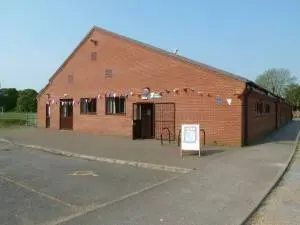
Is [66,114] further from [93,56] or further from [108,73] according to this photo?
[108,73]

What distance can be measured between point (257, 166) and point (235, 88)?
670 centimetres

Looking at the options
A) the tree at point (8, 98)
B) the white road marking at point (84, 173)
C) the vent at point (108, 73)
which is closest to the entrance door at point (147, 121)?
the vent at point (108, 73)

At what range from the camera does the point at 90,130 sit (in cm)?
2650

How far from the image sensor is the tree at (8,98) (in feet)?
319

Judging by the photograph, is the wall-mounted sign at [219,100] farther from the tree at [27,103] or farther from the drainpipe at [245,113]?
the tree at [27,103]

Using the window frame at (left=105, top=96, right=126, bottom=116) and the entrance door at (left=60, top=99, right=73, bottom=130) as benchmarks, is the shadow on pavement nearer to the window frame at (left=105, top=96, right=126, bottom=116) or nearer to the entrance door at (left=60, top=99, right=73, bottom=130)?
the window frame at (left=105, top=96, right=126, bottom=116)

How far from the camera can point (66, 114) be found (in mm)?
29578

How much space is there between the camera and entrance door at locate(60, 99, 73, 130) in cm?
2905

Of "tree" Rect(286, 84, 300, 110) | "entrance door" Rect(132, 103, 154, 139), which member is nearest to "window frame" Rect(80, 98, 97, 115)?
"entrance door" Rect(132, 103, 154, 139)

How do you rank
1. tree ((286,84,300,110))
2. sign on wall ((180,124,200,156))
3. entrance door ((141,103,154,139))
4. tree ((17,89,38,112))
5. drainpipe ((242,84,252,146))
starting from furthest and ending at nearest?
tree ((286,84,300,110)) < tree ((17,89,38,112)) < entrance door ((141,103,154,139)) < drainpipe ((242,84,252,146)) < sign on wall ((180,124,200,156))

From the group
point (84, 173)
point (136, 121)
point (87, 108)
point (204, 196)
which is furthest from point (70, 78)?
point (204, 196)

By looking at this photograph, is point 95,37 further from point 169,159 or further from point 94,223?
point 94,223

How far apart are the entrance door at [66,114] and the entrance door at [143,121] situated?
7603 mm

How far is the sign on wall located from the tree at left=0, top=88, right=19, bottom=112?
8807 cm
